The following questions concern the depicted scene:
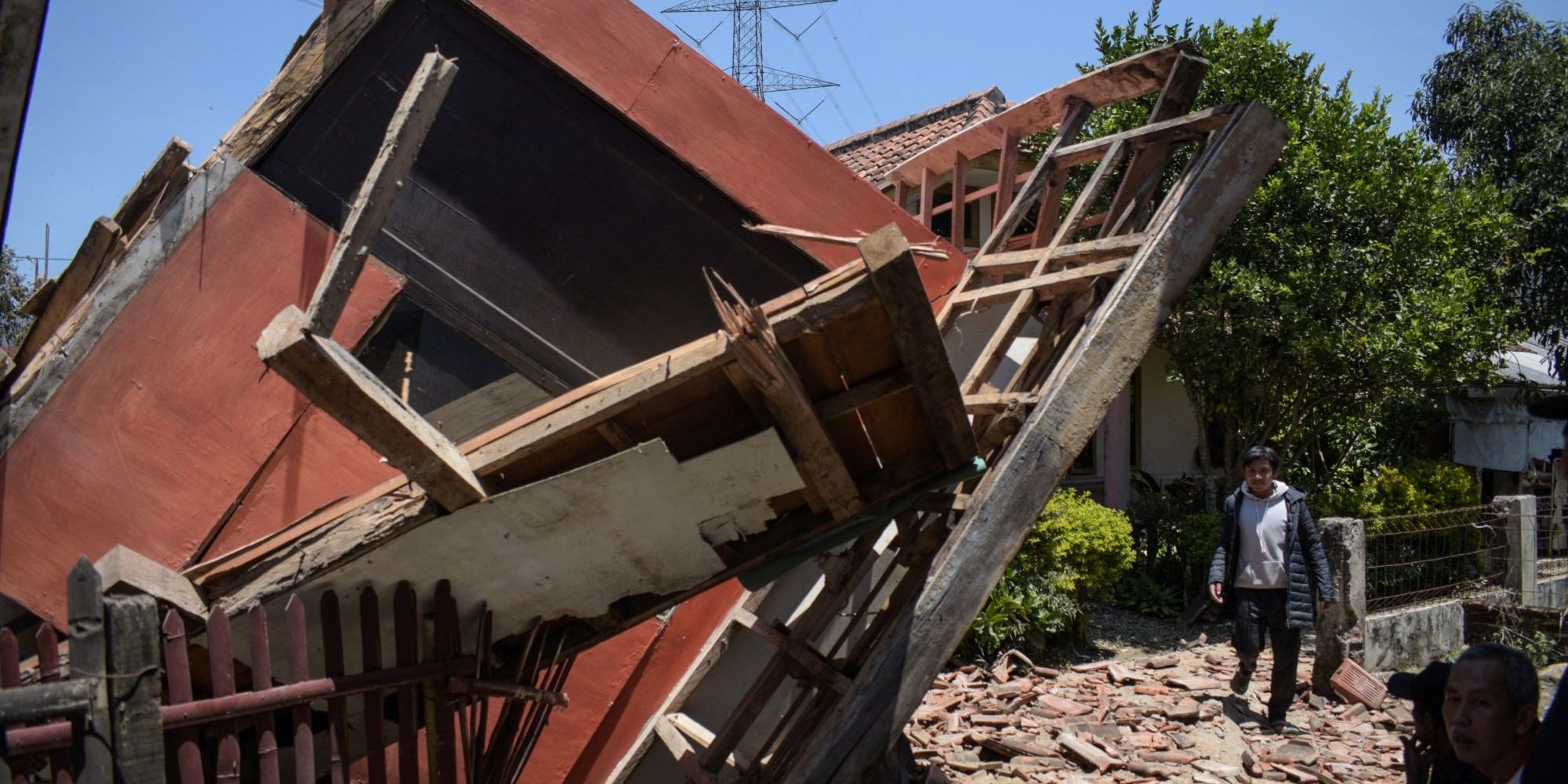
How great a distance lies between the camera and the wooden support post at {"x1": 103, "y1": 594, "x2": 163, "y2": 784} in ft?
9.62

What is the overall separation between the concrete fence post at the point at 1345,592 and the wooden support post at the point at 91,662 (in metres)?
8.06

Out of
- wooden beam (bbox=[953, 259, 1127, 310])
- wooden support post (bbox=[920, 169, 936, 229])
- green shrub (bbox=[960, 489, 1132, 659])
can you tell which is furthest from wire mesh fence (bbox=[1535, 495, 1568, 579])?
wooden beam (bbox=[953, 259, 1127, 310])

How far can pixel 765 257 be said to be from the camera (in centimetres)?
600

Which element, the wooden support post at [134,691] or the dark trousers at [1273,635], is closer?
the wooden support post at [134,691]

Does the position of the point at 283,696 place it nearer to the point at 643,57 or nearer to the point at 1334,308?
the point at 643,57

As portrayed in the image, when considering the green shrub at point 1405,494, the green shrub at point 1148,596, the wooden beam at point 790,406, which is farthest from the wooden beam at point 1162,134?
the green shrub at point 1405,494

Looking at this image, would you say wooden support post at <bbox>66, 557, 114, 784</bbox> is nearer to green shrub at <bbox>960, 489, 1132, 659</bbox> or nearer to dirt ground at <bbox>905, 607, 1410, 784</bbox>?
dirt ground at <bbox>905, 607, 1410, 784</bbox>

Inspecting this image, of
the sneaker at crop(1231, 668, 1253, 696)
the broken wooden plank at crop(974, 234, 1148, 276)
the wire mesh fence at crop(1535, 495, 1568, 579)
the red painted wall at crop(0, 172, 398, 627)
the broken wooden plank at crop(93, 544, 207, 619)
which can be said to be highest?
the broken wooden plank at crop(974, 234, 1148, 276)

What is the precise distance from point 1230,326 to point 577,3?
900 cm

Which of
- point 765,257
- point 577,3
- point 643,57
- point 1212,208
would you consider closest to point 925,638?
point 765,257

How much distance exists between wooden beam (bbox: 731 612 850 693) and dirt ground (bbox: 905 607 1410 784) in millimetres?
1525

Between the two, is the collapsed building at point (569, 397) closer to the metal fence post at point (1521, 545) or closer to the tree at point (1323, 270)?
the tree at point (1323, 270)

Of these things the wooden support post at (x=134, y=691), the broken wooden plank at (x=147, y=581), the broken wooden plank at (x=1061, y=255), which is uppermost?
the broken wooden plank at (x=1061, y=255)

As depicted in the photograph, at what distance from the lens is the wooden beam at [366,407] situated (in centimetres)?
301
